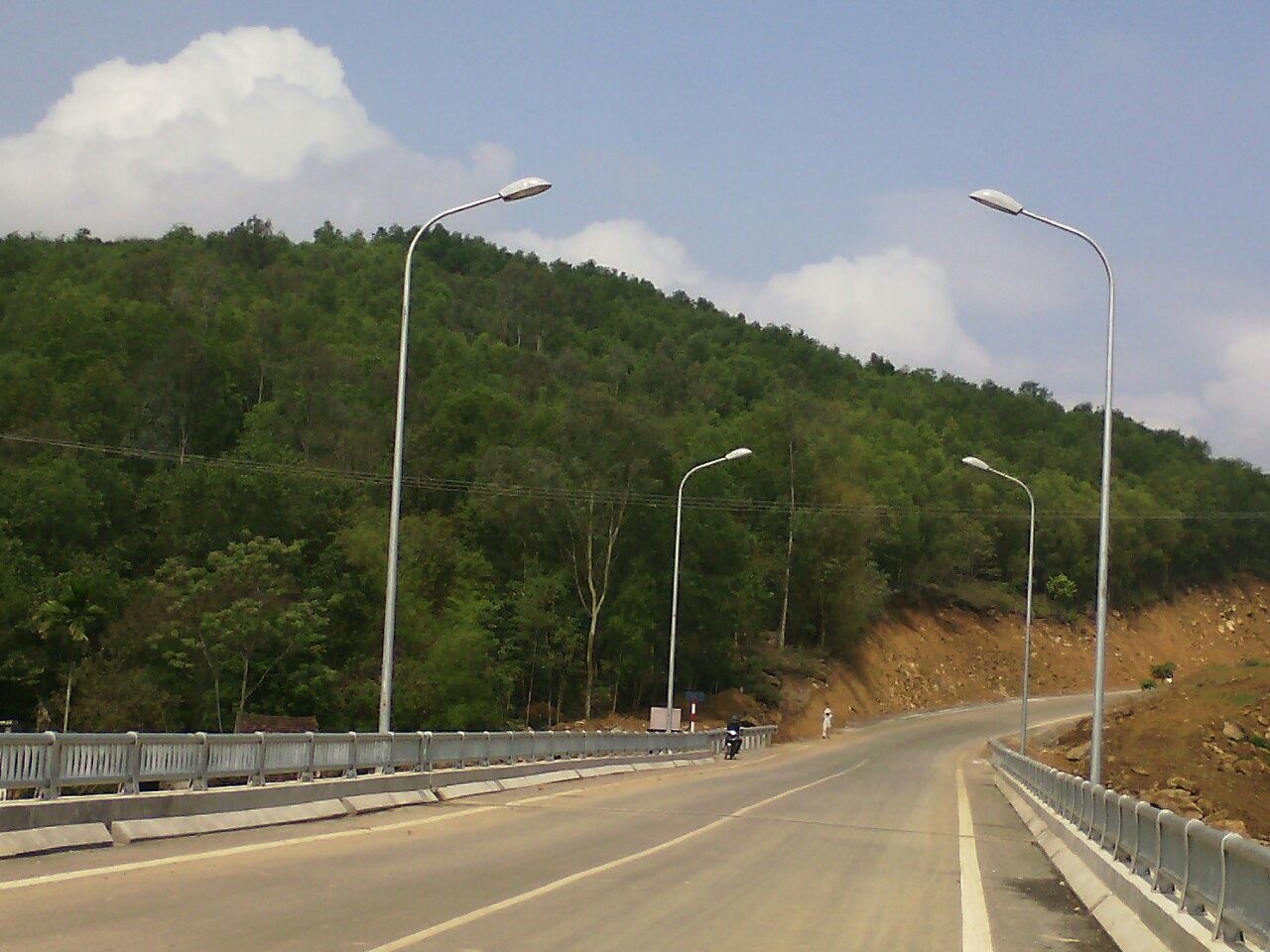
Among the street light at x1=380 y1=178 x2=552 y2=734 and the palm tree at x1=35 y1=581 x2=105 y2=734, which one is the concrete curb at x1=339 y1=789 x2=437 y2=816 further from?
the palm tree at x1=35 y1=581 x2=105 y2=734

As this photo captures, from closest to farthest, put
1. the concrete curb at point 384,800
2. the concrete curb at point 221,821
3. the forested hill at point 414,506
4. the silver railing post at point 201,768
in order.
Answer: the concrete curb at point 221,821, the silver railing post at point 201,768, the concrete curb at point 384,800, the forested hill at point 414,506

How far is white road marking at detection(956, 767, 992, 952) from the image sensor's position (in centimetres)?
1142

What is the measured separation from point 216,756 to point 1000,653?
104737 millimetres

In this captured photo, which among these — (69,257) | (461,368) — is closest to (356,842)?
(461,368)

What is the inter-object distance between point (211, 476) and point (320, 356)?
2479 centimetres

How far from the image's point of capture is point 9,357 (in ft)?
263

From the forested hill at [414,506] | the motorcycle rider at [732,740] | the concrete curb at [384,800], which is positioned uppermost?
the forested hill at [414,506]

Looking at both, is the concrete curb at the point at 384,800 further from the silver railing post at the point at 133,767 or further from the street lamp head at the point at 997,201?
the street lamp head at the point at 997,201

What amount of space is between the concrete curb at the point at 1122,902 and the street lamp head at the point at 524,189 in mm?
12677

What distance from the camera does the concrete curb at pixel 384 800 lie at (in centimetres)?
1984

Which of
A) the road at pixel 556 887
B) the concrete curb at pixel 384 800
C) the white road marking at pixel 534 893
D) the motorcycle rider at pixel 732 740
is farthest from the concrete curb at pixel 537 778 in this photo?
the motorcycle rider at pixel 732 740

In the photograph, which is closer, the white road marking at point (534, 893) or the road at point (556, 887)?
the white road marking at point (534, 893)

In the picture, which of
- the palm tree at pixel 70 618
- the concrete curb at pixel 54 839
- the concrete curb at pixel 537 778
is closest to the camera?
the concrete curb at pixel 54 839

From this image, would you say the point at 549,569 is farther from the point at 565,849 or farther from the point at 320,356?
the point at 565,849
